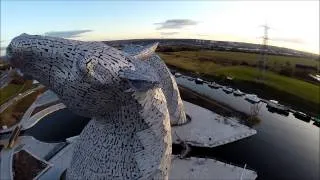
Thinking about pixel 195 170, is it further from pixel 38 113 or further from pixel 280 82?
pixel 280 82

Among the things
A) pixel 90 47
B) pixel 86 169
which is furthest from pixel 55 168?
pixel 90 47

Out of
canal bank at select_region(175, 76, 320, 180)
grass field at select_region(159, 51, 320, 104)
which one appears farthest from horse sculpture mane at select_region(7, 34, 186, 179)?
grass field at select_region(159, 51, 320, 104)

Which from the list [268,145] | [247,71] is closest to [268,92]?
[247,71]

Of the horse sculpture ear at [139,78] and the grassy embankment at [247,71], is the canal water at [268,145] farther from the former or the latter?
the horse sculpture ear at [139,78]

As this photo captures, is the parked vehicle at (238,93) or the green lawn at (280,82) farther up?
the green lawn at (280,82)

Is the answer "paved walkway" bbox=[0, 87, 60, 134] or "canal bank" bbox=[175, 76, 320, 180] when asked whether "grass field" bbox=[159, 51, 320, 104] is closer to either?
"canal bank" bbox=[175, 76, 320, 180]

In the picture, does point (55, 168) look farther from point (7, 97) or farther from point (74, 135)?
point (7, 97)

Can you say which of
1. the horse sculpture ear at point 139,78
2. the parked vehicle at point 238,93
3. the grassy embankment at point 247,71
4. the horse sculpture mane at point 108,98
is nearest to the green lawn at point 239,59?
the grassy embankment at point 247,71
